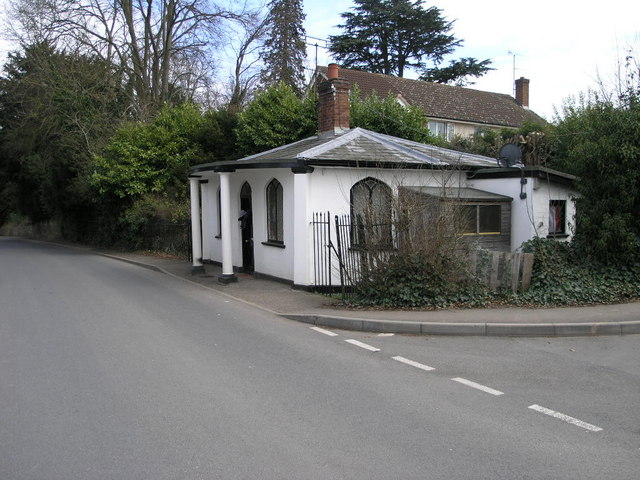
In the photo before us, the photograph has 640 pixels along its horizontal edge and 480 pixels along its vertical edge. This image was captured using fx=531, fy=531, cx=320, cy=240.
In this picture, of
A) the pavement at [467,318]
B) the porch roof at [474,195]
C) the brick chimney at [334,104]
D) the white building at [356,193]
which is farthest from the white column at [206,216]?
the porch roof at [474,195]

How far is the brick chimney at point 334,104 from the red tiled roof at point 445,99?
16.2 metres

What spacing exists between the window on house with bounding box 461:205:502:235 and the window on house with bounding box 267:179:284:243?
179 inches

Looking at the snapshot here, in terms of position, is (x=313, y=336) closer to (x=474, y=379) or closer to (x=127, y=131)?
(x=474, y=379)

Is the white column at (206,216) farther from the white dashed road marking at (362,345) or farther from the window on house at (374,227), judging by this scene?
the white dashed road marking at (362,345)

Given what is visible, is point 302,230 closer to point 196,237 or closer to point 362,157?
point 362,157

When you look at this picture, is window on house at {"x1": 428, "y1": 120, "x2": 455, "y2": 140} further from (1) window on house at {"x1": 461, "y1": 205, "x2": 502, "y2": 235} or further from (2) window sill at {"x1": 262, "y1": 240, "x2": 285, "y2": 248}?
(2) window sill at {"x1": 262, "y1": 240, "x2": 285, "y2": 248}

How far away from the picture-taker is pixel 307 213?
11828mm

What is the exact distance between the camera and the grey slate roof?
11.7m

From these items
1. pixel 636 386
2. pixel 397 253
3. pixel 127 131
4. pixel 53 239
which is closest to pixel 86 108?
pixel 127 131

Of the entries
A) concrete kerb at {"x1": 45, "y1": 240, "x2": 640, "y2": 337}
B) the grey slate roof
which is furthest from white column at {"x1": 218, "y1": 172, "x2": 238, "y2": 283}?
concrete kerb at {"x1": 45, "y1": 240, "x2": 640, "y2": 337}

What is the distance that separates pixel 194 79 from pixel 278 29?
31.6 ft

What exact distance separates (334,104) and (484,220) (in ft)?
17.4

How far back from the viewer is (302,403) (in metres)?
5.31

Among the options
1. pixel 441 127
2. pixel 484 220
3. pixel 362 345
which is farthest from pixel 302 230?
pixel 441 127
